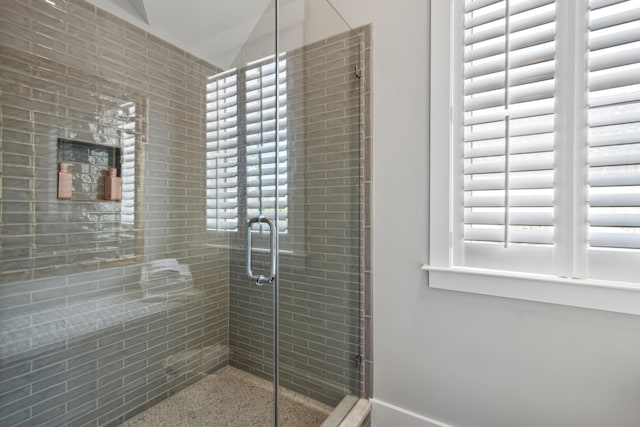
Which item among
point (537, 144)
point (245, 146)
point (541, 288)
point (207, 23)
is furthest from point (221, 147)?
point (541, 288)

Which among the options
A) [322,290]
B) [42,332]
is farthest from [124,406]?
[322,290]

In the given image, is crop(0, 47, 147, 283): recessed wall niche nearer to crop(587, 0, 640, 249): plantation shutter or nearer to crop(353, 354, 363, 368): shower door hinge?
crop(353, 354, 363, 368): shower door hinge

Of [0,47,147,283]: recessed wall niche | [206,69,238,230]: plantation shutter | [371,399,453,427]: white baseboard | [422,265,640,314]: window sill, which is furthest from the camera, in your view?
[206,69,238,230]: plantation shutter

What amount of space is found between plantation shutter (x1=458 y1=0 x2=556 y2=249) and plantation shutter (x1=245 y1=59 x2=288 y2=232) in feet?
2.96

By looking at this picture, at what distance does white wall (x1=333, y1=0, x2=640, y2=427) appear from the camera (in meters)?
1.16

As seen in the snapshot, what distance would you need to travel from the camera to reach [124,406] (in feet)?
5.14

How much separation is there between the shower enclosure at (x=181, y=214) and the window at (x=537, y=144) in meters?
0.50

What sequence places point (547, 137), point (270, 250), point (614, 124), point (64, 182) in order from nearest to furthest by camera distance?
point (614, 124) < point (547, 137) < point (64, 182) < point (270, 250)

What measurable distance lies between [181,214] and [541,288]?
6.27 feet

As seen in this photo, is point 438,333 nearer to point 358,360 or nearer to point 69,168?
point 358,360

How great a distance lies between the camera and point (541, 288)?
48.6 inches

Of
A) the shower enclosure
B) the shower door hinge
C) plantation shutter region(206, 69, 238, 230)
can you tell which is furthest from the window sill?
plantation shutter region(206, 69, 238, 230)

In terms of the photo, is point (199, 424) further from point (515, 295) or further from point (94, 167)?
point (515, 295)

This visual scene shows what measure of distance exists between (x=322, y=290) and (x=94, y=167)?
4.50 ft
